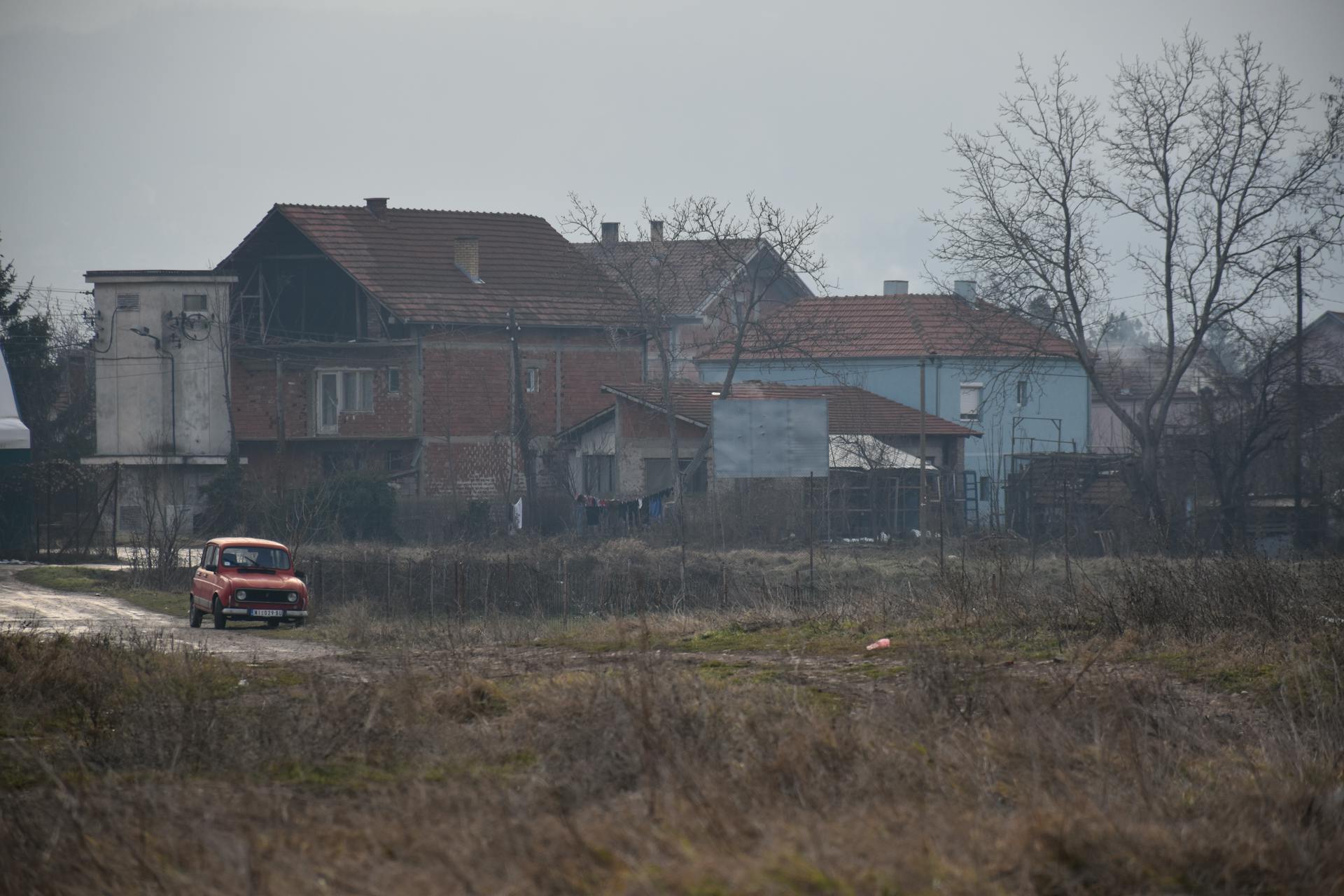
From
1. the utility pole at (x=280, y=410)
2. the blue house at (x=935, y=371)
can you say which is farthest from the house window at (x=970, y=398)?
the utility pole at (x=280, y=410)

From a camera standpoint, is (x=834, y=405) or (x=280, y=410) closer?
(x=834, y=405)

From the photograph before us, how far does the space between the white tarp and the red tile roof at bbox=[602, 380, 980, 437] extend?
17023mm

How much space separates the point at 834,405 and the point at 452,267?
1426cm

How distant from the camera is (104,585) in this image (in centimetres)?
3030

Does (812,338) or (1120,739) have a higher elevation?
(812,338)

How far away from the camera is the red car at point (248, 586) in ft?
70.5

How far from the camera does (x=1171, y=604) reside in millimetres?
13672

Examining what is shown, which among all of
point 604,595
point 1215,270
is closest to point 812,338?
point 1215,270

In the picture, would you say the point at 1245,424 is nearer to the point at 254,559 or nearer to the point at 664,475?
the point at 664,475

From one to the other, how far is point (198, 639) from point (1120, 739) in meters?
13.8

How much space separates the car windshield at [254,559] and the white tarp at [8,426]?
1059 cm

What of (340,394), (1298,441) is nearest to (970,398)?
(1298,441)

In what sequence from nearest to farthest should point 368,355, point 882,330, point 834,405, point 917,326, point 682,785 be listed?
point 682,785 → point 834,405 → point 368,355 → point 917,326 → point 882,330

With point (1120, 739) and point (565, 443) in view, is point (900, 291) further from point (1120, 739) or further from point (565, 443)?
point (1120, 739)
